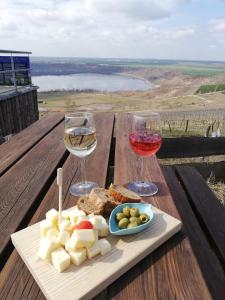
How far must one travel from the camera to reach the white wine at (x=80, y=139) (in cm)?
159

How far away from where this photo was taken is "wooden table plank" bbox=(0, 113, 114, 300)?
3.19 feet

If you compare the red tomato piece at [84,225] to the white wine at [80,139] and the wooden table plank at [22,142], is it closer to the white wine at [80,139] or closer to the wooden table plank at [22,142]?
the white wine at [80,139]

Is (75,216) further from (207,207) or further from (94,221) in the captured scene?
(207,207)

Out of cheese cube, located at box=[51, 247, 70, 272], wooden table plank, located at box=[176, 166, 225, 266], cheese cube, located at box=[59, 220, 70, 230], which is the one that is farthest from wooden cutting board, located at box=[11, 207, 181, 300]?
wooden table plank, located at box=[176, 166, 225, 266]

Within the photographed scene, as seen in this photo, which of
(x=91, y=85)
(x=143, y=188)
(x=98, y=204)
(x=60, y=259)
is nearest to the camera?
(x=60, y=259)

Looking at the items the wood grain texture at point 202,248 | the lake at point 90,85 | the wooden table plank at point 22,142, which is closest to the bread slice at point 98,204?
the wood grain texture at point 202,248

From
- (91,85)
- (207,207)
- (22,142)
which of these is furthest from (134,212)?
(91,85)

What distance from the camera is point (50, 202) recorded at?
157cm

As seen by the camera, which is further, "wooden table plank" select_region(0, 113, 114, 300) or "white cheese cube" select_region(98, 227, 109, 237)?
"white cheese cube" select_region(98, 227, 109, 237)

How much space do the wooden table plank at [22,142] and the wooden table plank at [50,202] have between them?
438 mm

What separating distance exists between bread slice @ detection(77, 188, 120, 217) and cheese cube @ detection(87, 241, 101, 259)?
0.24 m

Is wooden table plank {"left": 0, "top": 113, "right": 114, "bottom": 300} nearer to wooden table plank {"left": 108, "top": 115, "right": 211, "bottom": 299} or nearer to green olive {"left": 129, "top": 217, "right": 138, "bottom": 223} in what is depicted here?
wooden table plank {"left": 108, "top": 115, "right": 211, "bottom": 299}

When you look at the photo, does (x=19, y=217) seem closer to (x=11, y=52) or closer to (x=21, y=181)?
(x=21, y=181)

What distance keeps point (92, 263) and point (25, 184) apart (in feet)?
3.13
